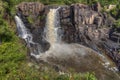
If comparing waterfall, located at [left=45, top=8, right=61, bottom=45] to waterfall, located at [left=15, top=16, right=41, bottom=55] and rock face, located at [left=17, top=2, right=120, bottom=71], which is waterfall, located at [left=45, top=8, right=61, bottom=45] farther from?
waterfall, located at [left=15, top=16, right=41, bottom=55]

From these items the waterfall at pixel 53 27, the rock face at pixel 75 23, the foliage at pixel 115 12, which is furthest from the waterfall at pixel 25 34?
the foliage at pixel 115 12

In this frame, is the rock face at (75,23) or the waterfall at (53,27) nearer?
the rock face at (75,23)

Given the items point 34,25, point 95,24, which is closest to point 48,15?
point 34,25

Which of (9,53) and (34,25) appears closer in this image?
(9,53)

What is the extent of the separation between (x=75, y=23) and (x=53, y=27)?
19.0 ft

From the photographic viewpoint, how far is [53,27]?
2200 inches

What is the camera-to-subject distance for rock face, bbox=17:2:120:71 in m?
52.6

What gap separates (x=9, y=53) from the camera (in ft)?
69.0

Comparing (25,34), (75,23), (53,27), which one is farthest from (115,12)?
(25,34)

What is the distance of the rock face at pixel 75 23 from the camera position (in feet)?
173

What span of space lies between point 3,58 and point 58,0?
48.6 metres

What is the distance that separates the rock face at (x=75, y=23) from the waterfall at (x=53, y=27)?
0.96m

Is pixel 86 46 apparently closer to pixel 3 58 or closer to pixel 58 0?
pixel 58 0

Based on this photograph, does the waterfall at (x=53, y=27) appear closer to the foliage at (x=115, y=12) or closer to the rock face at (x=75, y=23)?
the rock face at (x=75, y=23)
